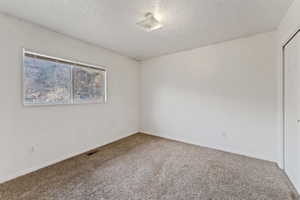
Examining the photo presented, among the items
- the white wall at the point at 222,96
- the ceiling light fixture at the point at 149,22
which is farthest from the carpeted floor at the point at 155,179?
the ceiling light fixture at the point at 149,22

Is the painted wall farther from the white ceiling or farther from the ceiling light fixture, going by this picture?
the ceiling light fixture

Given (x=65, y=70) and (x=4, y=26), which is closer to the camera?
(x=4, y=26)

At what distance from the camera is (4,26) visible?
1951 millimetres

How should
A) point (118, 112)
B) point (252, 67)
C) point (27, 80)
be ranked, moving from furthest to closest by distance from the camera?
point (118, 112) → point (252, 67) → point (27, 80)

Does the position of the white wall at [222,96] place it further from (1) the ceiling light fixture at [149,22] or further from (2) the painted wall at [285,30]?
(1) the ceiling light fixture at [149,22]

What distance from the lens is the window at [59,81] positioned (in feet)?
7.32

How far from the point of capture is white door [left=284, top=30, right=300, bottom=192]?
1.72 m

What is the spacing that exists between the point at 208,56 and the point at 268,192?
275 cm

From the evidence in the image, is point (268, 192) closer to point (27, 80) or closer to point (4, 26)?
point (27, 80)

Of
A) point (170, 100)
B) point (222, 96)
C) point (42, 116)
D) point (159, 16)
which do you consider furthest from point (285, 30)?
point (42, 116)

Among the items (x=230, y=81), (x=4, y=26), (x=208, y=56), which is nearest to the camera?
(x=4, y=26)

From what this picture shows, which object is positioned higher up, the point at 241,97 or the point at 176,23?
the point at 176,23

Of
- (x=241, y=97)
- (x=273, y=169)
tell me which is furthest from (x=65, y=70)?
(x=273, y=169)

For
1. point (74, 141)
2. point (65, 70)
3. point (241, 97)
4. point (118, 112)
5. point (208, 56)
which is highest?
point (208, 56)
